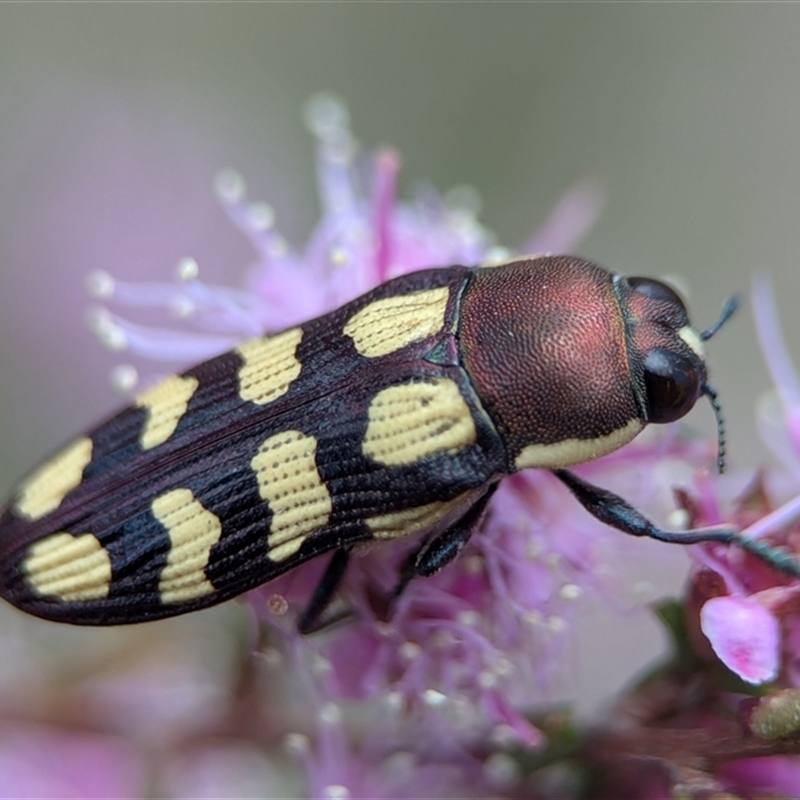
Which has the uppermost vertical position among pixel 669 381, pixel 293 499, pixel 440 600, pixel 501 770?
pixel 669 381

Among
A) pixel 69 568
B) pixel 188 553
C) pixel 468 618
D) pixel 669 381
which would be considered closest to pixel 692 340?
pixel 669 381

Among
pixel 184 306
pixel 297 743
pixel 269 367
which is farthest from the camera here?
pixel 184 306

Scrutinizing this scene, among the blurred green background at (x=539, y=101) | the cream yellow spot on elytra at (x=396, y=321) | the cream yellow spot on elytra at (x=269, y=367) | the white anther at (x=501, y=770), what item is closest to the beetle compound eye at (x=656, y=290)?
the cream yellow spot on elytra at (x=396, y=321)

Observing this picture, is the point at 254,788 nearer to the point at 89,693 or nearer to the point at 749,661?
the point at 89,693

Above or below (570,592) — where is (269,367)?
above

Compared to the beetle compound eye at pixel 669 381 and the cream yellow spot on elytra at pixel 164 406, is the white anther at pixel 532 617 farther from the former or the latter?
the cream yellow spot on elytra at pixel 164 406

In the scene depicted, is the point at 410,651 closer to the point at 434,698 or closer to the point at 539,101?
the point at 434,698
